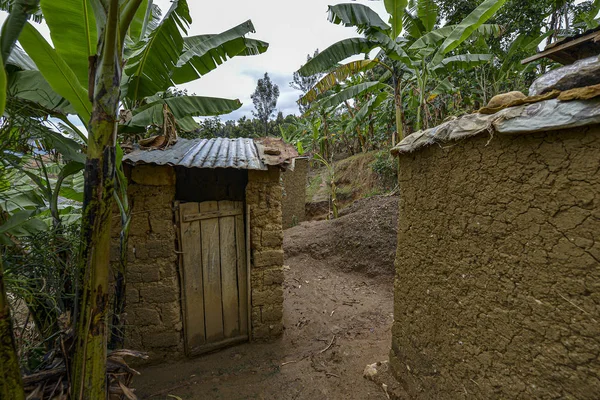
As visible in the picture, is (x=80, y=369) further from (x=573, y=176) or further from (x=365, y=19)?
(x=365, y=19)

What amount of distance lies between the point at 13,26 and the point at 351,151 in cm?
1642

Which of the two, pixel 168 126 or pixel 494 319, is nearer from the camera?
pixel 494 319

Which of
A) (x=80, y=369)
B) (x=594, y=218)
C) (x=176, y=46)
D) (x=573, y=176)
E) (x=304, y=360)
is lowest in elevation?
(x=304, y=360)

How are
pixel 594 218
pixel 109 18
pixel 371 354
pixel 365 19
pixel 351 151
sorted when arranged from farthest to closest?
1. pixel 351 151
2. pixel 365 19
3. pixel 371 354
4. pixel 109 18
5. pixel 594 218

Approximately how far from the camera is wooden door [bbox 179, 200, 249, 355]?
3.44 metres

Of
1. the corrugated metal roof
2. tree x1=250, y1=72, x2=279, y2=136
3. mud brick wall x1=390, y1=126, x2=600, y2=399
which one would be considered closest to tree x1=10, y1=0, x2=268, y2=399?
the corrugated metal roof

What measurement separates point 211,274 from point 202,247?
39cm

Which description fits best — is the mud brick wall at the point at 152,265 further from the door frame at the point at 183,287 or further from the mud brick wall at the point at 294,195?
the mud brick wall at the point at 294,195

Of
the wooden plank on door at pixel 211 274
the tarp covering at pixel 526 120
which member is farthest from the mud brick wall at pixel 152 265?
the tarp covering at pixel 526 120

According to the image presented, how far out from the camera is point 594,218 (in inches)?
44.0

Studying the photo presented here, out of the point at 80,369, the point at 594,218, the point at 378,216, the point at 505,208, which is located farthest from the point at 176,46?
the point at 378,216

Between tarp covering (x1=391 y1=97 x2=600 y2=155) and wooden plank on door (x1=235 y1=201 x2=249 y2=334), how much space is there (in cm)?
259

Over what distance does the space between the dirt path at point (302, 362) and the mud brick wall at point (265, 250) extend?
364mm

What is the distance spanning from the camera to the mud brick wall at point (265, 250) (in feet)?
11.7
